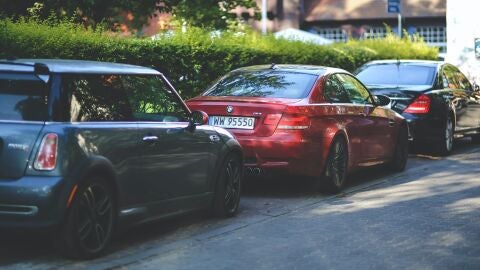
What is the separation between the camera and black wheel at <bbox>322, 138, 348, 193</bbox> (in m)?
9.57

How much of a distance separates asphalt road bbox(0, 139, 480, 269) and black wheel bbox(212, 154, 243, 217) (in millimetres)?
123

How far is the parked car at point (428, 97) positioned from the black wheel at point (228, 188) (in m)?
5.80

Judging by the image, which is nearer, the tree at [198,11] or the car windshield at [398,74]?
the car windshield at [398,74]

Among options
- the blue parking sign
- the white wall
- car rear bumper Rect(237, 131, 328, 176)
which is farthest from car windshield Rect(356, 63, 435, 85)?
the blue parking sign

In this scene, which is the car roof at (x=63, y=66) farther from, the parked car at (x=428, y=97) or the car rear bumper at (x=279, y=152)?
the parked car at (x=428, y=97)

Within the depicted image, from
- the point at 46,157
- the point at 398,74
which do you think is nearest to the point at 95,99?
the point at 46,157

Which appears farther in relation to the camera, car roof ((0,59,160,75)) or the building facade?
the building facade

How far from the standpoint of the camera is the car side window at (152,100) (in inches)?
273

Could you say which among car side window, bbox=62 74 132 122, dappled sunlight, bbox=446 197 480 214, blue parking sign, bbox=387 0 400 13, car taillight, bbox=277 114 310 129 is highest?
blue parking sign, bbox=387 0 400 13

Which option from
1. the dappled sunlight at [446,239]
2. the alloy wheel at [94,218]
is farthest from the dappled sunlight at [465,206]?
the alloy wheel at [94,218]

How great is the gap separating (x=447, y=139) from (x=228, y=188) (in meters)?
6.95

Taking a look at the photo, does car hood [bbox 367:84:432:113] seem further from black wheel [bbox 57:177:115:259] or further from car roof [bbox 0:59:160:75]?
black wheel [bbox 57:177:115:259]

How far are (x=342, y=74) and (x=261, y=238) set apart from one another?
161 inches

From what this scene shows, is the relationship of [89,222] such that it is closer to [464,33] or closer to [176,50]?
[176,50]
